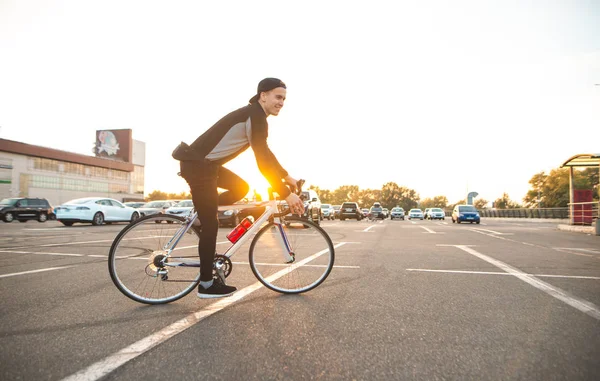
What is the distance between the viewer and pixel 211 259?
3521mm

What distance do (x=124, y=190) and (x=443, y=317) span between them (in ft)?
334

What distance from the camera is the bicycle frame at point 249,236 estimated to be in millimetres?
3656

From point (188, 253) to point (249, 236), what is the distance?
23.8 inches

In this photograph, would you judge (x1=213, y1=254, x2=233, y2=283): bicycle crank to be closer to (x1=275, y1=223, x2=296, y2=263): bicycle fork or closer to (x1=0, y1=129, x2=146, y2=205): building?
(x1=275, y1=223, x2=296, y2=263): bicycle fork

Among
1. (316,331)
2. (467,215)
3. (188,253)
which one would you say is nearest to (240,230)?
(188,253)

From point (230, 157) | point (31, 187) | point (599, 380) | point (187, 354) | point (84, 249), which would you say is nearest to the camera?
point (599, 380)

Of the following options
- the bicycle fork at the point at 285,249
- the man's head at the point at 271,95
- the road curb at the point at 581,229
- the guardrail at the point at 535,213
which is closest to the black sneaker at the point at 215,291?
the bicycle fork at the point at 285,249

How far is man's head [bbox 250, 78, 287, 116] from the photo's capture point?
3.50m

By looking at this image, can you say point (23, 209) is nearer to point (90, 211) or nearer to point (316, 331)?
point (90, 211)

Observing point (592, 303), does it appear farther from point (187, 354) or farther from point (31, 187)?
point (31, 187)

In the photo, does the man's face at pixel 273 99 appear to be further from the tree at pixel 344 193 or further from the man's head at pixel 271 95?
the tree at pixel 344 193

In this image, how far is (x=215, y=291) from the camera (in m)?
3.48

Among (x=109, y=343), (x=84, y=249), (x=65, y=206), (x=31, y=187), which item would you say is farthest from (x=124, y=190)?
(x=109, y=343)

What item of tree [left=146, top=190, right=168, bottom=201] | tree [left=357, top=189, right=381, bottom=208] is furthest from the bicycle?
tree [left=357, top=189, right=381, bottom=208]
